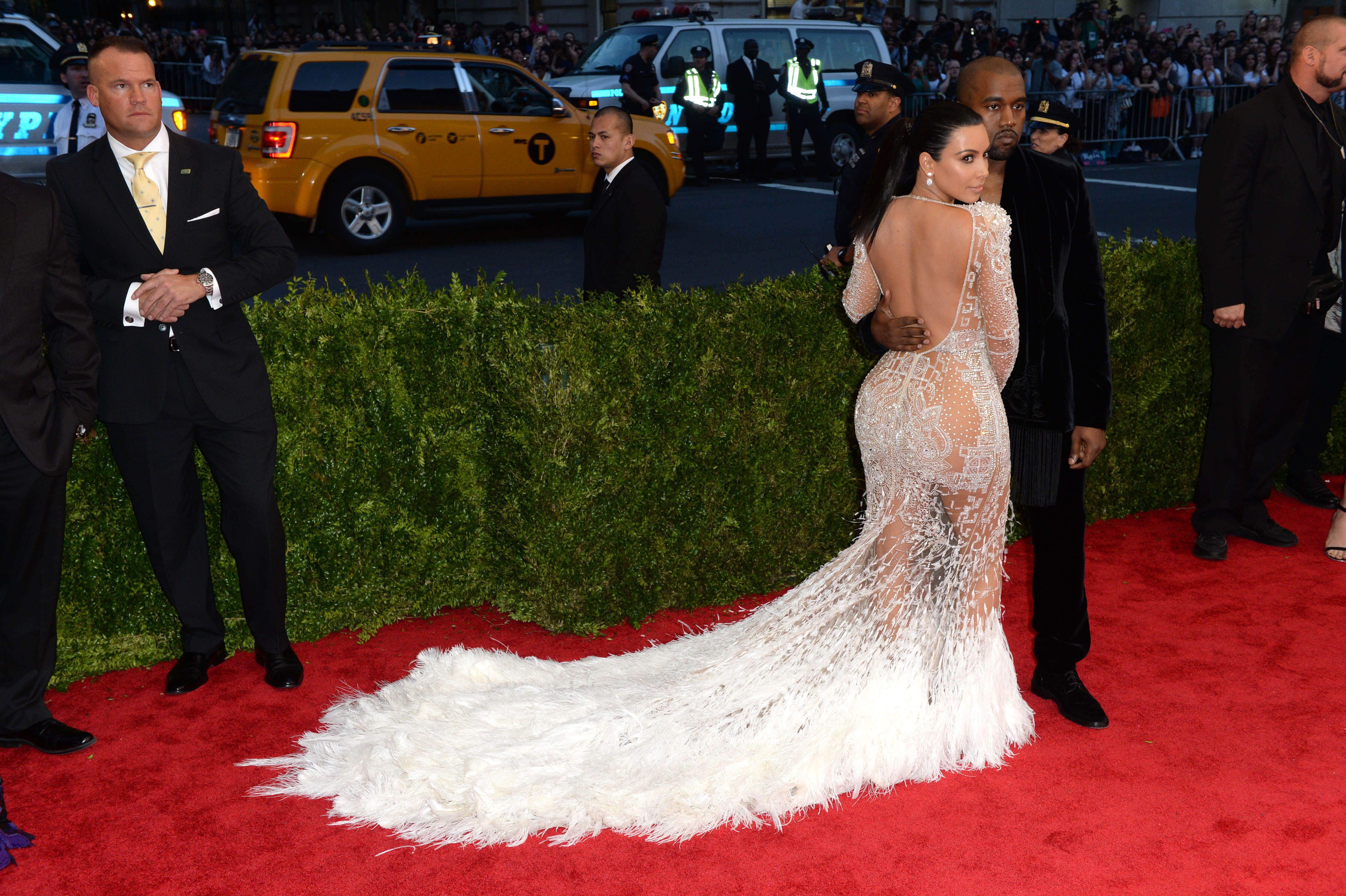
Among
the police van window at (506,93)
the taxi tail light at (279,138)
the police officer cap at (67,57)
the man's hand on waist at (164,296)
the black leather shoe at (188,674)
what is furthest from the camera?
the police van window at (506,93)

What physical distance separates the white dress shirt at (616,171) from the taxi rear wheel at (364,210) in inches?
298

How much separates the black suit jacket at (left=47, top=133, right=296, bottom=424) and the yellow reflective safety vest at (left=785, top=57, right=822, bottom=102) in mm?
15579

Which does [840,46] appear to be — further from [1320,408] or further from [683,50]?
[1320,408]

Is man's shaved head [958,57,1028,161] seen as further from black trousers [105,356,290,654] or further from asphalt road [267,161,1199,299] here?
asphalt road [267,161,1199,299]

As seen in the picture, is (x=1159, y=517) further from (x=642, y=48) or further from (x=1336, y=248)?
(x=642, y=48)

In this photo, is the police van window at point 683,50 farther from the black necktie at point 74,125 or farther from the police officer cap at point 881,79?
the police officer cap at point 881,79

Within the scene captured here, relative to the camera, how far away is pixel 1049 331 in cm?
389

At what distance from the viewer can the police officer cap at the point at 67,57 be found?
11258mm

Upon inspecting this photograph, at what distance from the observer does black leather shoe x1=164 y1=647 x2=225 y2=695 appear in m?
4.50

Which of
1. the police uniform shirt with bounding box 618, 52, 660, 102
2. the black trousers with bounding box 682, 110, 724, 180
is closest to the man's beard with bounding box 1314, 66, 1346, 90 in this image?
the police uniform shirt with bounding box 618, 52, 660, 102

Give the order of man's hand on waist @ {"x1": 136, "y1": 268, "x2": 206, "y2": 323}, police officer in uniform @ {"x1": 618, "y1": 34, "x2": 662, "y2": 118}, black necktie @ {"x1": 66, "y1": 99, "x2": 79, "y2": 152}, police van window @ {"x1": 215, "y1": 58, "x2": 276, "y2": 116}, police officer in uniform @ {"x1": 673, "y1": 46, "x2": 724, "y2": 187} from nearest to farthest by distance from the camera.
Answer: man's hand on waist @ {"x1": 136, "y1": 268, "x2": 206, "y2": 323}, black necktie @ {"x1": 66, "y1": 99, "x2": 79, "y2": 152}, police van window @ {"x1": 215, "y1": 58, "x2": 276, "y2": 116}, police officer in uniform @ {"x1": 618, "y1": 34, "x2": 662, "y2": 118}, police officer in uniform @ {"x1": 673, "y1": 46, "x2": 724, "y2": 187}

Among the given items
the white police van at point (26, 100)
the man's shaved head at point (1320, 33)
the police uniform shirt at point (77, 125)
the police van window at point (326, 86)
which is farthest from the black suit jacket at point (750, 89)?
the man's shaved head at point (1320, 33)

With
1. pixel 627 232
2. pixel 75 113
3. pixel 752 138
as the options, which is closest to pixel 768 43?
pixel 752 138

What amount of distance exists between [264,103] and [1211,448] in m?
9.92
